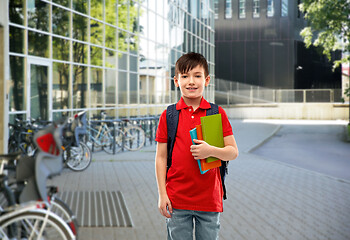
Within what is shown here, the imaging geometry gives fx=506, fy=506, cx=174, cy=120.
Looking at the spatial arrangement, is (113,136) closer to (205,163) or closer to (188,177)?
(188,177)

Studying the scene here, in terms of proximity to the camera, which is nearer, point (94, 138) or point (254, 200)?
point (254, 200)

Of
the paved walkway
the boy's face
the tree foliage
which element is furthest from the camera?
the tree foliage

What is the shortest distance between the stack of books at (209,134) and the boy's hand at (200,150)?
36 mm

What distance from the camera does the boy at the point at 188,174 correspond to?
281 cm

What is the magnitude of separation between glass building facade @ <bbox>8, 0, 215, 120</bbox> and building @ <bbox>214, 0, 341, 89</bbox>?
1997 centimetres

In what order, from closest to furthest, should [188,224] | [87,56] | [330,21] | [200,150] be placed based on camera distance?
[200,150]
[188,224]
[87,56]
[330,21]

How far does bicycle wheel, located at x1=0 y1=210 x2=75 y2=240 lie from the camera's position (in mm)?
2805

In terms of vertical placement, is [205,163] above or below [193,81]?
below

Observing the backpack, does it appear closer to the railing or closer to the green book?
the green book

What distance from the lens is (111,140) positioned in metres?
14.1

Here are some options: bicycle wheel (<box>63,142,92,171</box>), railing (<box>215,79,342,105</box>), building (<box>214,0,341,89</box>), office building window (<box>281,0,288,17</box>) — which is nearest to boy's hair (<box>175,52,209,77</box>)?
bicycle wheel (<box>63,142,92,171</box>)

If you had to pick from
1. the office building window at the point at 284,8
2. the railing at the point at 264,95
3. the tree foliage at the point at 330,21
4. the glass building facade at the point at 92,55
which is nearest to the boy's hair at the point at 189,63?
the glass building facade at the point at 92,55

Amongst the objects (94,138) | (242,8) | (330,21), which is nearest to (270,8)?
(242,8)

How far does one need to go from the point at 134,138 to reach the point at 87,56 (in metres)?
3.22
